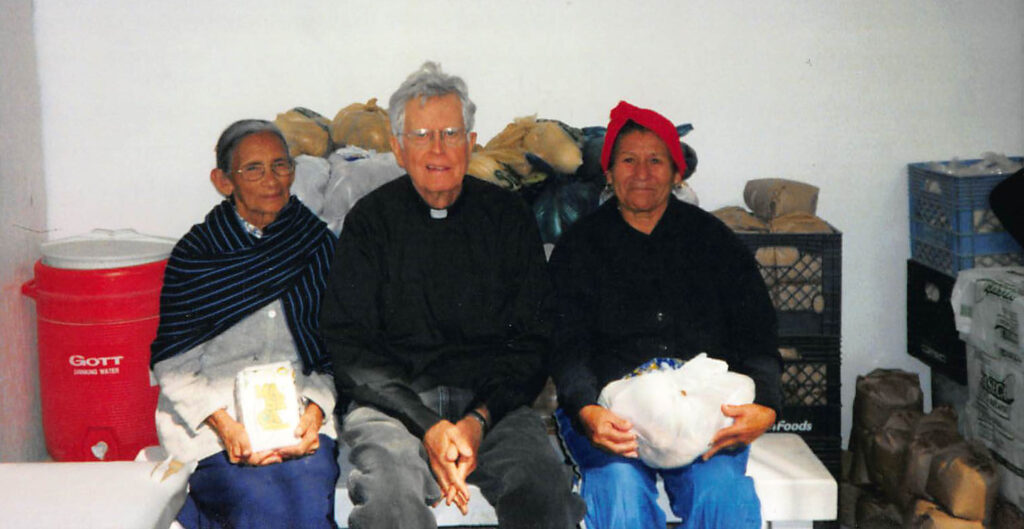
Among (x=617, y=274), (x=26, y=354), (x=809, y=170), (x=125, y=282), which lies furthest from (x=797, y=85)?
(x=26, y=354)

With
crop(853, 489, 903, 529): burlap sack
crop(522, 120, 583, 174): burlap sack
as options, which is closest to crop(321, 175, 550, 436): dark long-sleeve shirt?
crop(522, 120, 583, 174): burlap sack

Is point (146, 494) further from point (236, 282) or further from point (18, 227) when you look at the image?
point (18, 227)

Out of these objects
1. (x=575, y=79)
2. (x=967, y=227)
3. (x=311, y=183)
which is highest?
(x=575, y=79)

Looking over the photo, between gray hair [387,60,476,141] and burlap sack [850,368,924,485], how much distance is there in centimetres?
207

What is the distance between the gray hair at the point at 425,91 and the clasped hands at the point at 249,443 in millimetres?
868

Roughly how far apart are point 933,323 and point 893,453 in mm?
662

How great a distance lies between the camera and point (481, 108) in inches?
165

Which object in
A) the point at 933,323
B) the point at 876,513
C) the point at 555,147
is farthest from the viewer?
the point at 933,323

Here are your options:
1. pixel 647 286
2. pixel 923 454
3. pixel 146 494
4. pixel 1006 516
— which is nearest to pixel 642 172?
pixel 647 286

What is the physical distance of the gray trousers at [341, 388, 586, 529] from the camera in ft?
8.14

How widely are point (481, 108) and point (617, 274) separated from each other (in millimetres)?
1434

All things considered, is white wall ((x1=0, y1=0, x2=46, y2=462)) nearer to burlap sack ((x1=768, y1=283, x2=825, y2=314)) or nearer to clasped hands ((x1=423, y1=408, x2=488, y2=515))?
clasped hands ((x1=423, y1=408, x2=488, y2=515))

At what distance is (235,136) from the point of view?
2967 mm

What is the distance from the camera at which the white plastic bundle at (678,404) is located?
258 cm
